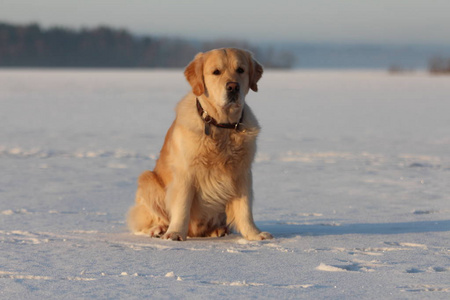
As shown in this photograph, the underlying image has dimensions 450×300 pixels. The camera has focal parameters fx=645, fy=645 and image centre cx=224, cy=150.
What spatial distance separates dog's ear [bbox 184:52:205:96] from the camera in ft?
15.0

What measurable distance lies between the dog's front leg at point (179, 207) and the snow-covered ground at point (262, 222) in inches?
4.5

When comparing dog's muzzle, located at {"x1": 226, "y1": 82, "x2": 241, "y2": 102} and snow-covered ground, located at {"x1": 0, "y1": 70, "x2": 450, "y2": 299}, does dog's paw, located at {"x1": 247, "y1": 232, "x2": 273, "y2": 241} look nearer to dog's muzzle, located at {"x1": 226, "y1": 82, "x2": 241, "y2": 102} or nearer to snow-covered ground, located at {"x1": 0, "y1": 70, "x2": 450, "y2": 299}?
snow-covered ground, located at {"x1": 0, "y1": 70, "x2": 450, "y2": 299}

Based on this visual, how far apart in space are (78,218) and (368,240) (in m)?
2.43

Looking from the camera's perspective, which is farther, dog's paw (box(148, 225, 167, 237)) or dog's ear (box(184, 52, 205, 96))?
dog's paw (box(148, 225, 167, 237))

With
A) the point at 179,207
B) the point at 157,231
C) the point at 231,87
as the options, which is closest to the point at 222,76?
the point at 231,87

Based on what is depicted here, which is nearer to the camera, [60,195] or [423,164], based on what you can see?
[60,195]

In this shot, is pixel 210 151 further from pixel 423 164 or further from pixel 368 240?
pixel 423 164

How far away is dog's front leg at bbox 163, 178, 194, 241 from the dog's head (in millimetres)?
618

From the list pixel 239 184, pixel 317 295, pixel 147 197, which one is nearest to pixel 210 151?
pixel 239 184

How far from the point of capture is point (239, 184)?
4.62 metres

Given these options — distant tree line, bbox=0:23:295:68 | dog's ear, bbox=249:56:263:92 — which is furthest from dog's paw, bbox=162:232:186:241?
distant tree line, bbox=0:23:295:68

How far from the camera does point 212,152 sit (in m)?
4.47

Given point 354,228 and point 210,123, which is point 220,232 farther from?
point 354,228

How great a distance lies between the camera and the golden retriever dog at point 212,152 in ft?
14.7
